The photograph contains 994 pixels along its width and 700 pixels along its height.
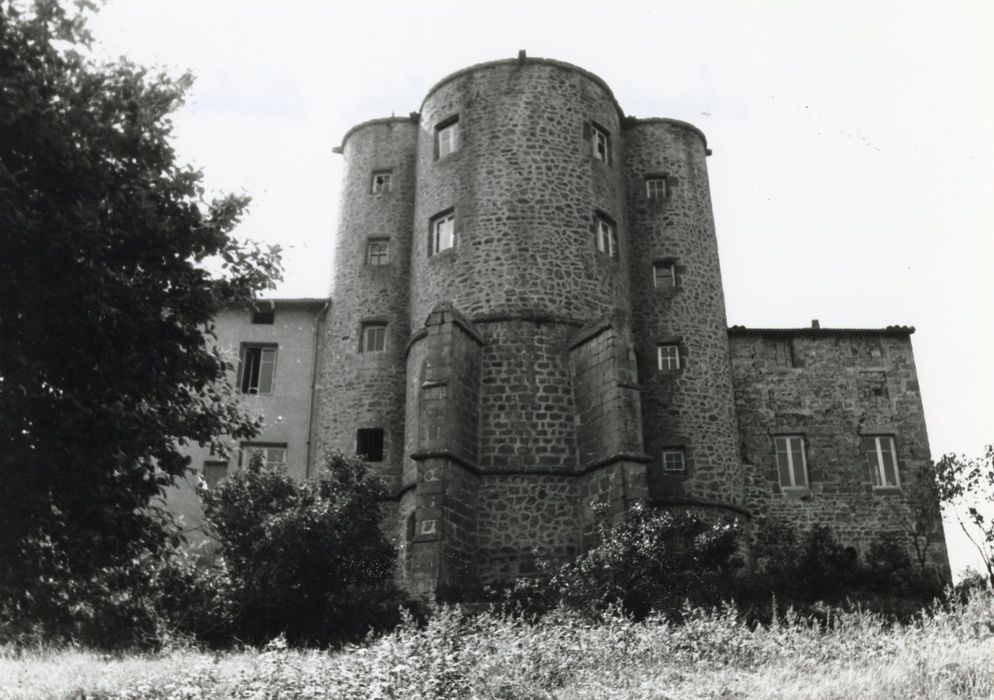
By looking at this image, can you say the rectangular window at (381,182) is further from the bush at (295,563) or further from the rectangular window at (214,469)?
the bush at (295,563)

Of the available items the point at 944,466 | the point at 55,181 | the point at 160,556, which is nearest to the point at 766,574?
the point at 944,466

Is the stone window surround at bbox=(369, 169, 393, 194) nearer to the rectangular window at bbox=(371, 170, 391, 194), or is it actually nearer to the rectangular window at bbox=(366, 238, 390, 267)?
the rectangular window at bbox=(371, 170, 391, 194)

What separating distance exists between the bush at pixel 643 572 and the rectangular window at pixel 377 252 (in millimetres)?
12591

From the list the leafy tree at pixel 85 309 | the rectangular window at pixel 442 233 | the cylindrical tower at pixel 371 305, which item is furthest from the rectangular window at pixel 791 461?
the leafy tree at pixel 85 309

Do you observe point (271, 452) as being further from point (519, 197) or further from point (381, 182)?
point (519, 197)

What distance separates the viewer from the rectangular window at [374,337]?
2656 centimetres

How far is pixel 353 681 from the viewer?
9.93m

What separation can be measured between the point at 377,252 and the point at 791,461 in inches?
523

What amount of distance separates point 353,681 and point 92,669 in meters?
4.44

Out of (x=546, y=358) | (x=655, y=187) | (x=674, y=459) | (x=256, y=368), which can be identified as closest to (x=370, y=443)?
(x=256, y=368)

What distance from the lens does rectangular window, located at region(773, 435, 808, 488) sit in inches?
1061

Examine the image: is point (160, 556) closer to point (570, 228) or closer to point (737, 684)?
point (737, 684)

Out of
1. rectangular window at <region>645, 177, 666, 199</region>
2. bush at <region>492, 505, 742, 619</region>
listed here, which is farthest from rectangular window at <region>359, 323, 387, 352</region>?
bush at <region>492, 505, 742, 619</region>

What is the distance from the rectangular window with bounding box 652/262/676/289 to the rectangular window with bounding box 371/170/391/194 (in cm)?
825
